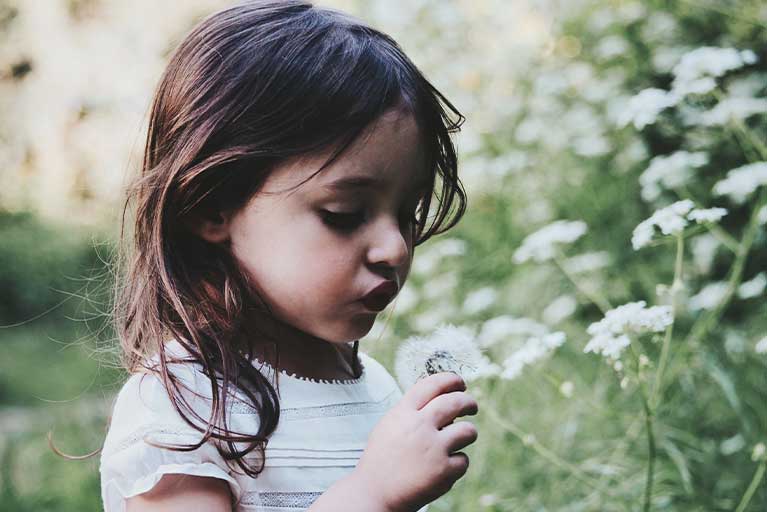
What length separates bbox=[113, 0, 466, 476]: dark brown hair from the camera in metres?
0.91

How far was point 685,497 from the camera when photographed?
1.63 meters

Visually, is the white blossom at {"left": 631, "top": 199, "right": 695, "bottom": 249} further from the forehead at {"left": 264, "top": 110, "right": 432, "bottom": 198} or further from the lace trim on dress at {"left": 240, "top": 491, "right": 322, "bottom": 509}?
the lace trim on dress at {"left": 240, "top": 491, "right": 322, "bottom": 509}

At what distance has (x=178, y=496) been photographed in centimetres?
84

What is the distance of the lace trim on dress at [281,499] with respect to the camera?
35.2 inches

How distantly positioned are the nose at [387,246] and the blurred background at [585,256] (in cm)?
38

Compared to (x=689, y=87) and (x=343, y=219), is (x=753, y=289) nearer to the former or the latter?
(x=689, y=87)

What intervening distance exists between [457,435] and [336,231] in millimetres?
235

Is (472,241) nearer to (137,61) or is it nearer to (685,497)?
(685,497)

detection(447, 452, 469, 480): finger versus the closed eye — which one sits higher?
the closed eye

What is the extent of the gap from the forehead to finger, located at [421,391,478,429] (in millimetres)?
223

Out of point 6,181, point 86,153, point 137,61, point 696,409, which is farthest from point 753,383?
point 6,181

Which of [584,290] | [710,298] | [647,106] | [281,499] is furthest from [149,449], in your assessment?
[710,298]

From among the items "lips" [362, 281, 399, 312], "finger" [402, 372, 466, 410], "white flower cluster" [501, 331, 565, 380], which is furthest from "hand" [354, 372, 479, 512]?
"white flower cluster" [501, 331, 565, 380]

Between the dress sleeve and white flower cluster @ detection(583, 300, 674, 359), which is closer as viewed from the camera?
the dress sleeve
